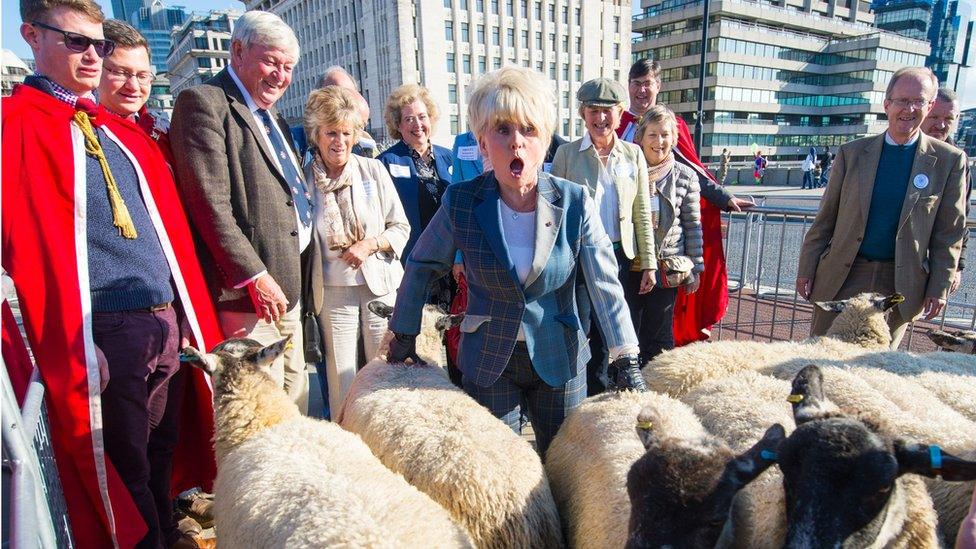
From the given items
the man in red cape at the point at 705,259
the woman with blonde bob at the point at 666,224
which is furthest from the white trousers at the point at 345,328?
the man in red cape at the point at 705,259

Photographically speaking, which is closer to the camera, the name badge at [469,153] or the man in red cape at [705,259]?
the name badge at [469,153]

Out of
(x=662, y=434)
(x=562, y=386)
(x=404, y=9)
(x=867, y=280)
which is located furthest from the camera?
(x=404, y=9)

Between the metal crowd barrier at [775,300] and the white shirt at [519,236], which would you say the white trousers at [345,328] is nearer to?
the white shirt at [519,236]

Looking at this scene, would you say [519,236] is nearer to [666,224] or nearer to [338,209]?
[338,209]

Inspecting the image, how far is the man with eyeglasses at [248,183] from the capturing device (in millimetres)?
2631

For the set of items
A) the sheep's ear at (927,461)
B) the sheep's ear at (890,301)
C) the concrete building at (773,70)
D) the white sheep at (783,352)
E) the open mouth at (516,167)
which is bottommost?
the white sheep at (783,352)

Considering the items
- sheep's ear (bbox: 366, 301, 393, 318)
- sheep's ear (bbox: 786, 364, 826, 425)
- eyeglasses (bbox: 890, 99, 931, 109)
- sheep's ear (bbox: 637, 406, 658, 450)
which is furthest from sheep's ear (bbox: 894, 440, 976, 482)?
eyeglasses (bbox: 890, 99, 931, 109)

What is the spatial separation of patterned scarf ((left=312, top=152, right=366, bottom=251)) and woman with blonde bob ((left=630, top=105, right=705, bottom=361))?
2062 millimetres

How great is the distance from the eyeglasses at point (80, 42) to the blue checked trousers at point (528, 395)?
2.05m

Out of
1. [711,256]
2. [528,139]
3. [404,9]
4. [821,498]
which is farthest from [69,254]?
[404,9]

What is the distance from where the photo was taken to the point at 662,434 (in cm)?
179

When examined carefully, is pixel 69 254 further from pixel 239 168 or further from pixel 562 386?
pixel 562 386

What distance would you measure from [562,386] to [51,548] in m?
1.87

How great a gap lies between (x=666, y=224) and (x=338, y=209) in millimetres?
2370
